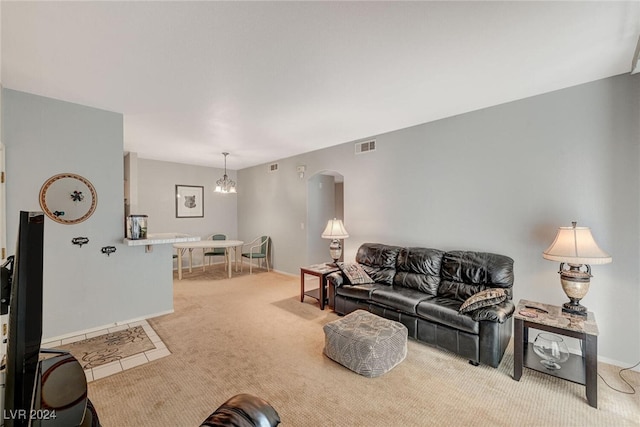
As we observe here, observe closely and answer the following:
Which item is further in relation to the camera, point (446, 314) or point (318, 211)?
point (318, 211)

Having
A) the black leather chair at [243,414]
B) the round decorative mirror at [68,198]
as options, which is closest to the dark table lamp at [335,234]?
the round decorative mirror at [68,198]

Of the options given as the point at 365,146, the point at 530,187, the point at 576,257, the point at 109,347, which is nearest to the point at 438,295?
the point at 576,257

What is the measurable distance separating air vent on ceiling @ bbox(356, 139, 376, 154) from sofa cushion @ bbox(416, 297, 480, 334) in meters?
2.50

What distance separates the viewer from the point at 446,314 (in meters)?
2.77

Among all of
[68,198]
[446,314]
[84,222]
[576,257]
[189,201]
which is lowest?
[446,314]

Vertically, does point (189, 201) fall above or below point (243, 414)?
above

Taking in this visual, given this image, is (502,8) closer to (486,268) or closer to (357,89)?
(357,89)

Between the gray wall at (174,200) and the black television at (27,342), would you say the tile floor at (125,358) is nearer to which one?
the black television at (27,342)

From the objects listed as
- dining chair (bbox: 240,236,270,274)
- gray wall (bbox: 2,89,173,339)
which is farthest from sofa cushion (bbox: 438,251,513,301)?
dining chair (bbox: 240,236,270,274)

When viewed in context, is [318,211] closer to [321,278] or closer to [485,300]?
[321,278]

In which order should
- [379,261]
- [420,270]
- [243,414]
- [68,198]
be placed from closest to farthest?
[243,414] < [68,198] < [420,270] < [379,261]

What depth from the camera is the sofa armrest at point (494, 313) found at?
98.4 inches

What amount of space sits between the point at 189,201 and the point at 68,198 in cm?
379

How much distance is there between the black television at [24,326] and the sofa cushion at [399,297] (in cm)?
293
